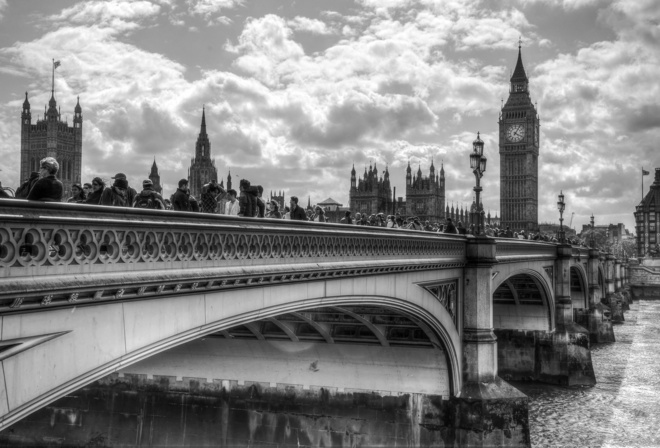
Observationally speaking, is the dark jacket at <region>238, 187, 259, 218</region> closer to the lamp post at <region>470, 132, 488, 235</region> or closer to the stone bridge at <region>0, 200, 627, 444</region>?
the stone bridge at <region>0, 200, 627, 444</region>

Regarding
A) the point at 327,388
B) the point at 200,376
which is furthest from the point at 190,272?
the point at 200,376

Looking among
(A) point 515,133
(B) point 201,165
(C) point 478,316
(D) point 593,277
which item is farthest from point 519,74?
(C) point 478,316

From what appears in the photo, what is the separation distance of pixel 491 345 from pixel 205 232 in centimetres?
1597

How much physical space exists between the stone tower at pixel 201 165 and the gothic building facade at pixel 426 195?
127ft

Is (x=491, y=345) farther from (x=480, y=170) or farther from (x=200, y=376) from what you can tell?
(x=200, y=376)

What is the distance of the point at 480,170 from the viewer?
24953 millimetres

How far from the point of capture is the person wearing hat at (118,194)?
32.9 ft

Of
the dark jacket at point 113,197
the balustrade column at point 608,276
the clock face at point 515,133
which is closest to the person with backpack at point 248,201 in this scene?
the dark jacket at point 113,197

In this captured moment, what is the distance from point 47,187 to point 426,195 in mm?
147036

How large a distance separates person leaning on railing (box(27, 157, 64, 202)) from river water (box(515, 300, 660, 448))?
24998 mm

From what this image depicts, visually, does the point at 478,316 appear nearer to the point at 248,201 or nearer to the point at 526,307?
the point at 248,201

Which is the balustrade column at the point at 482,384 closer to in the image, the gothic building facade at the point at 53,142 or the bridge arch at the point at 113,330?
the bridge arch at the point at 113,330

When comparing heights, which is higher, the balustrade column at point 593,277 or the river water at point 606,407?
the balustrade column at point 593,277

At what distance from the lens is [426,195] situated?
153 m
